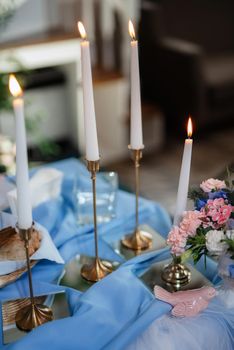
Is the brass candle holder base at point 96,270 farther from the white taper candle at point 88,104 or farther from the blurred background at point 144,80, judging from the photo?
the blurred background at point 144,80

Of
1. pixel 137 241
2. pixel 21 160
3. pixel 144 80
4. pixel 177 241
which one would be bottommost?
pixel 144 80

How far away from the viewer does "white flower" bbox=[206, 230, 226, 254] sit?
857 millimetres

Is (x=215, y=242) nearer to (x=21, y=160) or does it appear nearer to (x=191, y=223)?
(x=191, y=223)

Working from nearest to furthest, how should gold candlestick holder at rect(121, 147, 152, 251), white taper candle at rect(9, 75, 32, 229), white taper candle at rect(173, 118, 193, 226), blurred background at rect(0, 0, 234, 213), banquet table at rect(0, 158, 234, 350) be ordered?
white taper candle at rect(9, 75, 32, 229), banquet table at rect(0, 158, 234, 350), white taper candle at rect(173, 118, 193, 226), gold candlestick holder at rect(121, 147, 152, 251), blurred background at rect(0, 0, 234, 213)

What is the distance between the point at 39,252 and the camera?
1035mm

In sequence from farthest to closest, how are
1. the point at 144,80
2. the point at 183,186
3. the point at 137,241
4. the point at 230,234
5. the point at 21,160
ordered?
1. the point at 144,80
2. the point at 137,241
3. the point at 183,186
4. the point at 230,234
5. the point at 21,160

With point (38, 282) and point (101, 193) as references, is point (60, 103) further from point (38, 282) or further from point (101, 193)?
point (38, 282)

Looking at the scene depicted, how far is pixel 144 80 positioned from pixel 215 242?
9.15ft

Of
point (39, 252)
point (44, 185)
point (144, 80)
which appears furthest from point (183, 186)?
point (144, 80)

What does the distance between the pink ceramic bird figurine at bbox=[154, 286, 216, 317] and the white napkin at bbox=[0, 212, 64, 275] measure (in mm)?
235

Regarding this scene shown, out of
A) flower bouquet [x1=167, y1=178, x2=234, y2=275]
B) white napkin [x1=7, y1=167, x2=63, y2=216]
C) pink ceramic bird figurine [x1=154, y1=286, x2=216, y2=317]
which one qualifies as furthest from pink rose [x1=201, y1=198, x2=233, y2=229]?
white napkin [x1=7, y1=167, x2=63, y2=216]

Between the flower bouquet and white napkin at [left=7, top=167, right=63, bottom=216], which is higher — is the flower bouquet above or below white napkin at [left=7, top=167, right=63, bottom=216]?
above

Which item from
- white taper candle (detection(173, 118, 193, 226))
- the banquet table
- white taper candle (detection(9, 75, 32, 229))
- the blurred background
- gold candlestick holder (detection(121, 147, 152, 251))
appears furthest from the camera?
the blurred background

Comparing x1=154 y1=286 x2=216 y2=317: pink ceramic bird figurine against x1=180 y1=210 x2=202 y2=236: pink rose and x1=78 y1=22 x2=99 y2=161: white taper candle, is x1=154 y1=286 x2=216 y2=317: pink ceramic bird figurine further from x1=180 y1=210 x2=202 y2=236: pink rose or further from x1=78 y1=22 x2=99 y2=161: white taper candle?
x1=78 y1=22 x2=99 y2=161: white taper candle
